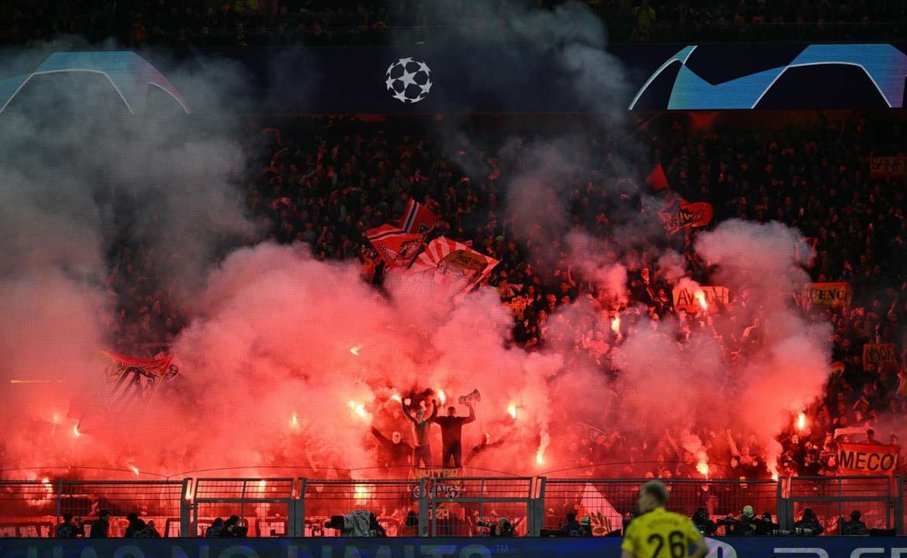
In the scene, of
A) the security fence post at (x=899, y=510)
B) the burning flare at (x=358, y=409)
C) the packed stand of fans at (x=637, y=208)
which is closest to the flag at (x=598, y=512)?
the security fence post at (x=899, y=510)

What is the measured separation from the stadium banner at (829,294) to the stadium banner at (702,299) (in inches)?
37.0

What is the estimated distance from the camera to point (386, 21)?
56.6 ft

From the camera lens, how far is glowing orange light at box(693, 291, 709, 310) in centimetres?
1491

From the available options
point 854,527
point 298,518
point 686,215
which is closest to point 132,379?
point 298,518

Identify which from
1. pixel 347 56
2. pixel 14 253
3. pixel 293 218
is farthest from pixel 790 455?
pixel 14 253

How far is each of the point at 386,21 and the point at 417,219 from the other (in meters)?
3.13

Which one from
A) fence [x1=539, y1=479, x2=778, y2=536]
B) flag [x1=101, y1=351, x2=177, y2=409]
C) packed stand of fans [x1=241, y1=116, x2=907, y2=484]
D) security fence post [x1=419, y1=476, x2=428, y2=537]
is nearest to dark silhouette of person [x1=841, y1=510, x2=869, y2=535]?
fence [x1=539, y1=479, x2=778, y2=536]

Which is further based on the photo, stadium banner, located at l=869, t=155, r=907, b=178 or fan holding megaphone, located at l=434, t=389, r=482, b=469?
stadium banner, located at l=869, t=155, r=907, b=178

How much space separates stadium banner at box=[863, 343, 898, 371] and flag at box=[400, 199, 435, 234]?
540 centimetres

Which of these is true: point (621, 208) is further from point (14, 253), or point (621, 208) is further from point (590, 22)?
point (14, 253)

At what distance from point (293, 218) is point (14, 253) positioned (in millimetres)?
3484

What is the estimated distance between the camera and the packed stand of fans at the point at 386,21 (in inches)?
659

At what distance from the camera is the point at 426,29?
55.2ft

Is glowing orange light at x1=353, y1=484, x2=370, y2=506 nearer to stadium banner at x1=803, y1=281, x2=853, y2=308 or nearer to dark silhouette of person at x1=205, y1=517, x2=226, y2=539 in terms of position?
dark silhouette of person at x1=205, y1=517, x2=226, y2=539
